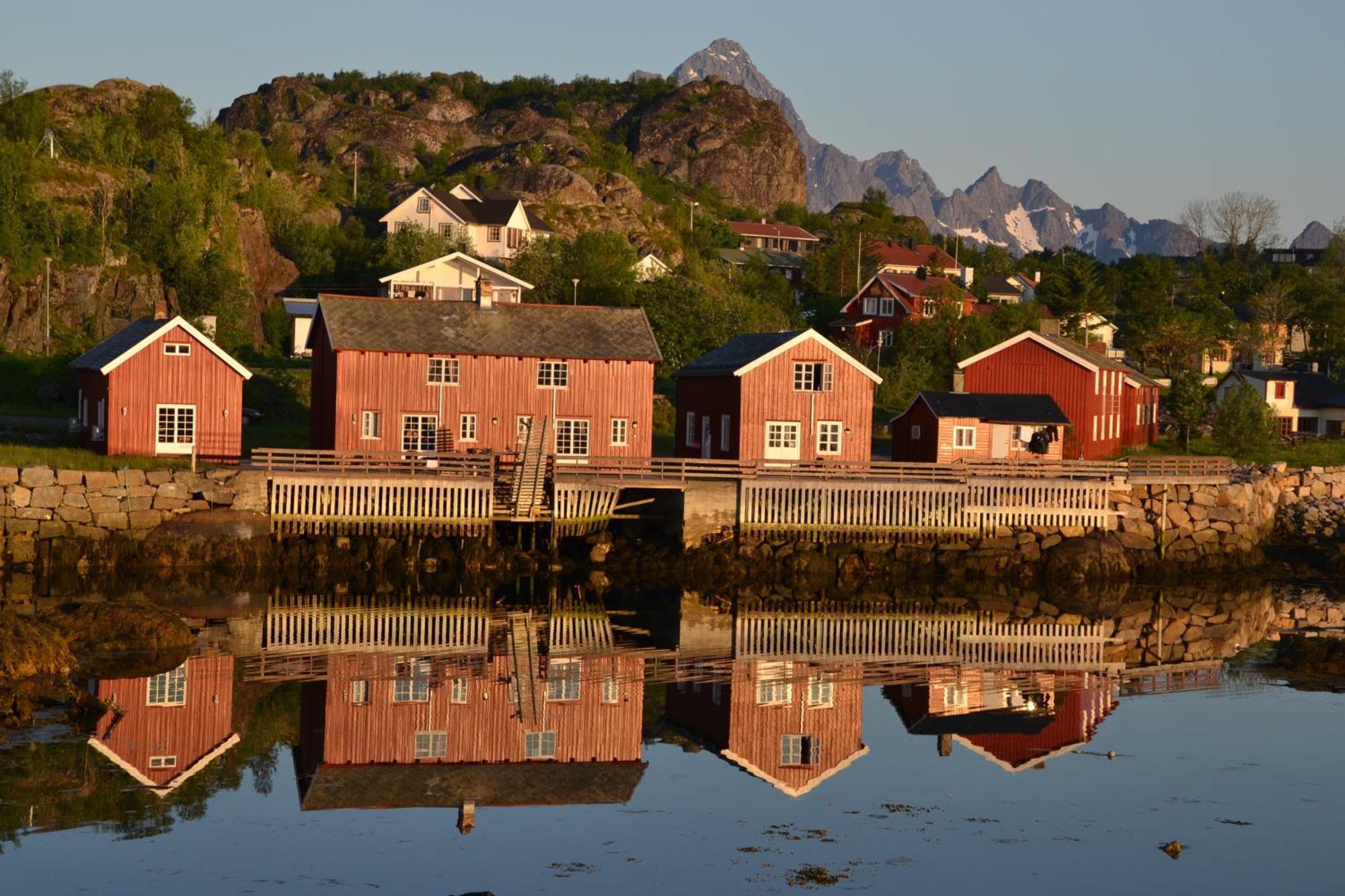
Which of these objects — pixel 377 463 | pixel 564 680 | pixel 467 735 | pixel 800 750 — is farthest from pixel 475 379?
pixel 800 750

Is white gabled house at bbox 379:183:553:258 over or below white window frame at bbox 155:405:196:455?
over

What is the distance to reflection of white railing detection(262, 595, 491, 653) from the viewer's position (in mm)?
32500

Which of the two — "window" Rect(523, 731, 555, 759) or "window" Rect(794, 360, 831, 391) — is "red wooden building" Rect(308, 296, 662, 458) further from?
"window" Rect(523, 731, 555, 759)

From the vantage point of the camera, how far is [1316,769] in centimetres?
2548

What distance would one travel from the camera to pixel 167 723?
82.4ft

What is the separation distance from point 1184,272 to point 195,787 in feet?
423

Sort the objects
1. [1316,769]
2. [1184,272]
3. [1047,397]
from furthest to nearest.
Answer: [1184,272], [1047,397], [1316,769]

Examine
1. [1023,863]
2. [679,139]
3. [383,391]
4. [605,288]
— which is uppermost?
[679,139]

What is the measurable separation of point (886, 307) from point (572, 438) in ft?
140

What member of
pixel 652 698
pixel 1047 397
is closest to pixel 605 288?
pixel 1047 397

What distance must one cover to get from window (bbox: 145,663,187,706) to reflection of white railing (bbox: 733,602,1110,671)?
10.7 m

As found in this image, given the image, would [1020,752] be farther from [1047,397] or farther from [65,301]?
[65,301]

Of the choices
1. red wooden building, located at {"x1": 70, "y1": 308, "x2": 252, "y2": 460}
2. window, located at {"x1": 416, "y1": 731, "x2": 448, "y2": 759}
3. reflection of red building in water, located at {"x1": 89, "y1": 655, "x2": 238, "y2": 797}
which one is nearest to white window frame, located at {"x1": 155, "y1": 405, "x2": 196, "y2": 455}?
red wooden building, located at {"x1": 70, "y1": 308, "x2": 252, "y2": 460}

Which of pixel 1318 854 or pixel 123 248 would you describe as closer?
pixel 1318 854
